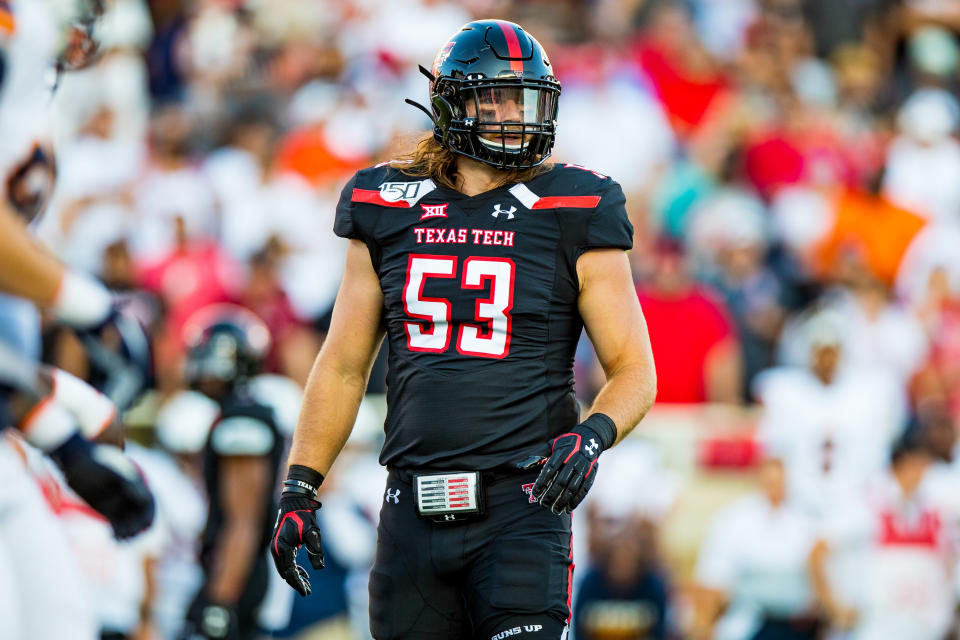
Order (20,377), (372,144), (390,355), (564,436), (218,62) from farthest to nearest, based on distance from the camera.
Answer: (218,62) < (372,144) < (390,355) < (564,436) < (20,377)

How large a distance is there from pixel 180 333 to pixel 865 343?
182 inches

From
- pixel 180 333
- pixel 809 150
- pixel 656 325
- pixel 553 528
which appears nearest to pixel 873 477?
pixel 656 325

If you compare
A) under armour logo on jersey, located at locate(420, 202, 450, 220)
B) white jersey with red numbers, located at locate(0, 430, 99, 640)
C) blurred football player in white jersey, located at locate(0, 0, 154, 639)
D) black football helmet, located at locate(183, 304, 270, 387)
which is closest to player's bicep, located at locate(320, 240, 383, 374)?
under armour logo on jersey, located at locate(420, 202, 450, 220)

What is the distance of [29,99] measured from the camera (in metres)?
4.05

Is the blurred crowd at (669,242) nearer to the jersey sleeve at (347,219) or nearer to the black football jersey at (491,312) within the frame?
the jersey sleeve at (347,219)

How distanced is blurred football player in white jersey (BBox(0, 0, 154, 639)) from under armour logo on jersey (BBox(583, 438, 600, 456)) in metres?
1.26

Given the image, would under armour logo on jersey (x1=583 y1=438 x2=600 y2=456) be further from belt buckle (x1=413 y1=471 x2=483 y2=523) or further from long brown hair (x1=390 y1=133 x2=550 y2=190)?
long brown hair (x1=390 y1=133 x2=550 y2=190)

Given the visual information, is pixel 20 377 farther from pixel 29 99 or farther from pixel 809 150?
pixel 809 150

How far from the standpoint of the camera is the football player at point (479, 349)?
14.3 ft

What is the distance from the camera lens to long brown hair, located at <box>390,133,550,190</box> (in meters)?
4.65

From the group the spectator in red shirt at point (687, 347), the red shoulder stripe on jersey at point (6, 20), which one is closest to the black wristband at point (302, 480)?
the red shoulder stripe on jersey at point (6, 20)

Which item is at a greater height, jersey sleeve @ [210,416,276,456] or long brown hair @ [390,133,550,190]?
long brown hair @ [390,133,550,190]

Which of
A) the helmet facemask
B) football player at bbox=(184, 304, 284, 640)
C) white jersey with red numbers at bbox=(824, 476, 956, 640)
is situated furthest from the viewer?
white jersey with red numbers at bbox=(824, 476, 956, 640)

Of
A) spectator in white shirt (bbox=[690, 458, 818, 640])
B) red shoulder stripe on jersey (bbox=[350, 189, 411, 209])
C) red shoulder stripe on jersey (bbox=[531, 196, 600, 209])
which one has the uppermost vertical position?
red shoulder stripe on jersey (bbox=[531, 196, 600, 209])
